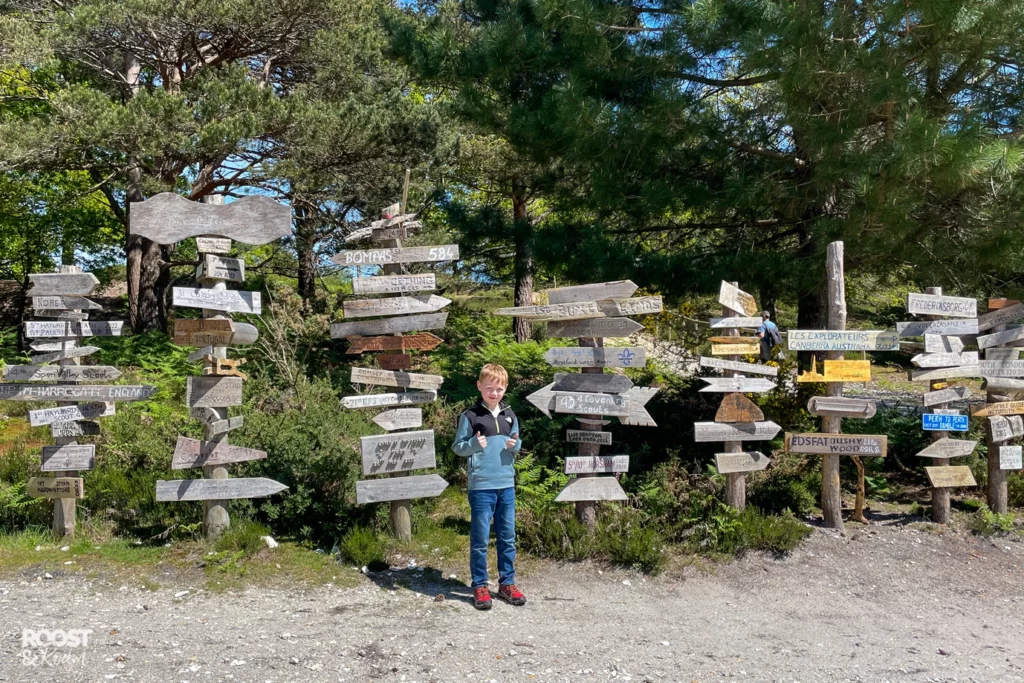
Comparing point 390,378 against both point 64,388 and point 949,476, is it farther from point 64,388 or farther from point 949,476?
point 949,476

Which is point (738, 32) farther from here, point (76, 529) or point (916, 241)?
point (76, 529)

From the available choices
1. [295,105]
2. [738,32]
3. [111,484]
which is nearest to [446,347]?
[295,105]

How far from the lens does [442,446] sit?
26.8ft

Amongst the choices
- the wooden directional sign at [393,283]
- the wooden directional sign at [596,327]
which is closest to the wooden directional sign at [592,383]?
the wooden directional sign at [596,327]

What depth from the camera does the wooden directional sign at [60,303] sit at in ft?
21.1

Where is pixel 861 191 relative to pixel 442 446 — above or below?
above

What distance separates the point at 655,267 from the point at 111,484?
18.5 ft

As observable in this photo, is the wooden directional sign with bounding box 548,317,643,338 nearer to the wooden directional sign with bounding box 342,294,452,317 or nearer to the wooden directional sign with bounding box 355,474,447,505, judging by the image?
the wooden directional sign with bounding box 342,294,452,317

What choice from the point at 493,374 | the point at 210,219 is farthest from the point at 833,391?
the point at 210,219

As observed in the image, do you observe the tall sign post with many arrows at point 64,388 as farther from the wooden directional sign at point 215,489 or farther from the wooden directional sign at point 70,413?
the wooden directional sign at point 215,489

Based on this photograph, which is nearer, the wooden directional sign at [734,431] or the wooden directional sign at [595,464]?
the wooden directional sign at [595,464]

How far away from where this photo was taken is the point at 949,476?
Answer: 6891 mm

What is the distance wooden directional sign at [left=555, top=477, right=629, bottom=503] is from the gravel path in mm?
588

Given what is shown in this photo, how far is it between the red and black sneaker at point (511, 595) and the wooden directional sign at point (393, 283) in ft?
8.21
